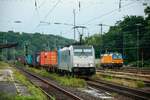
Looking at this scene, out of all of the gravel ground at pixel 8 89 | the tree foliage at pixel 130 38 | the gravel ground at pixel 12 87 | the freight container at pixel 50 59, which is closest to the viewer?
the gravel ground at pixel 8 89

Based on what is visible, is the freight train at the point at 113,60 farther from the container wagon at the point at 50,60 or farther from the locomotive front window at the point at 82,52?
the locomotive front window at the point at 82,52

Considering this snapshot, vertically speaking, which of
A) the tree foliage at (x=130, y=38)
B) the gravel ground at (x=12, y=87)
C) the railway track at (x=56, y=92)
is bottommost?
the railway track at (x=56, y=92)

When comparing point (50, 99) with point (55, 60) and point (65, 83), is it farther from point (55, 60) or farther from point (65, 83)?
point (55, 60)

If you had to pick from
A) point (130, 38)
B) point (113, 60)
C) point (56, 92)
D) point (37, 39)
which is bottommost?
point (56, 92)

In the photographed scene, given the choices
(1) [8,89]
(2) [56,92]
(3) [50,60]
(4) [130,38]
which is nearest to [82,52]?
(2) [56,92]

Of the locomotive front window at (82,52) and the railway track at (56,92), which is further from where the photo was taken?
the locomotive front window at (82,52)

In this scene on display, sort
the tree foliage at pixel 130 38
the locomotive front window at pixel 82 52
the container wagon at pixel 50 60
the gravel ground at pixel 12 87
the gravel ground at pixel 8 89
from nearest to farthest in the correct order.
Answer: the gravel ground at pixel 8 89, the gravel ground at pixel 12 87, the locomotive front window at pixel 82 52, the container wagon at pixel 50 60, the tree foliage at pixel 130 38

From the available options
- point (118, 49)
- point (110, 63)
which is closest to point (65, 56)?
point (110, 63)

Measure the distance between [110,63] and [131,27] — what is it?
29088 mm

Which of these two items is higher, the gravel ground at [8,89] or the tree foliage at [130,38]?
the tree foliage at [130,38]

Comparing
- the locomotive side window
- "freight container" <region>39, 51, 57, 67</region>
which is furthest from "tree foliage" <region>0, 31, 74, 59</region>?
the locomotive side window

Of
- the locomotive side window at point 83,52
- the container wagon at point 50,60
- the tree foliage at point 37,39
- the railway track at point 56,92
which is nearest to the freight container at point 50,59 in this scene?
the container wagon at point 50,60

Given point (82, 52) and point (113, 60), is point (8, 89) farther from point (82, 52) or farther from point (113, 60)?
point (113, 60)

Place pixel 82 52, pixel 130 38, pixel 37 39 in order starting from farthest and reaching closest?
pixel 37 39 → pixel 130 38 → pixel 82 52
